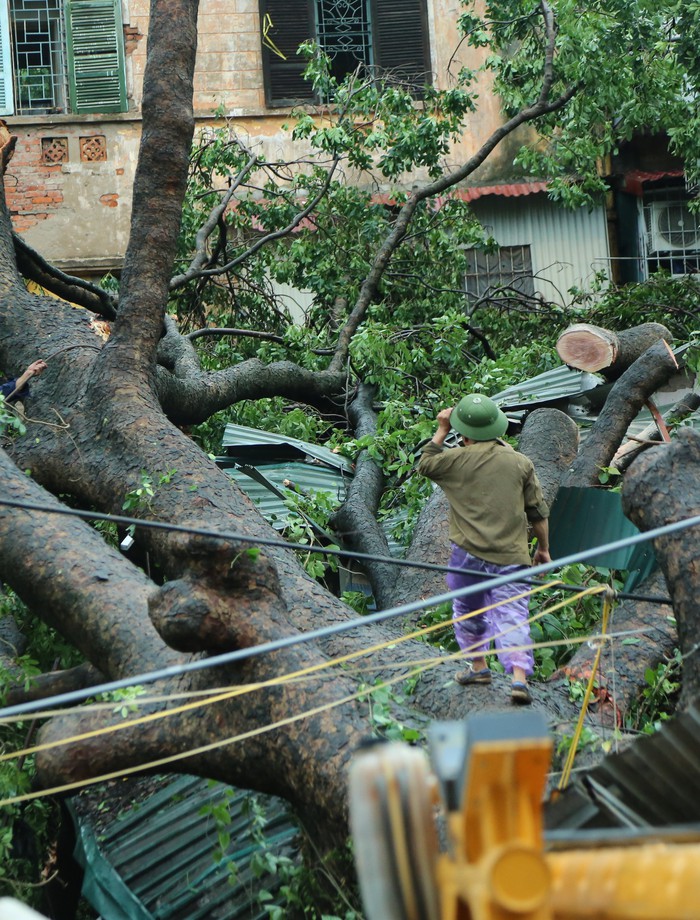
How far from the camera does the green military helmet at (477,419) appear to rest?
5.56m

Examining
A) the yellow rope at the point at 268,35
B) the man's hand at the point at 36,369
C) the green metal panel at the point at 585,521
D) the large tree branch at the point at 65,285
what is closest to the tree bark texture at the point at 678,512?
the green metal panel at the point at 585,521

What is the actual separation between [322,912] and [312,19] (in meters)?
14.0

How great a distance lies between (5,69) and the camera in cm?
1548

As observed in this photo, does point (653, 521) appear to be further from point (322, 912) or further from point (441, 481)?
point (322, 912)

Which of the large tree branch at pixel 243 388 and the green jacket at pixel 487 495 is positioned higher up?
the large tree branch at pixel 243 388

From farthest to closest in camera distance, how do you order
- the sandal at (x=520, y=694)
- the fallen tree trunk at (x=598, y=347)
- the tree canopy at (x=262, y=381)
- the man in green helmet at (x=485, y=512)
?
1. the fallen tree trunk at (x=598, y=347)
2. the man in green helmet at (x=485, y=512)
3. the sandal at (x=520, y=694)
4. the tree canopy at (x=262, y=381)

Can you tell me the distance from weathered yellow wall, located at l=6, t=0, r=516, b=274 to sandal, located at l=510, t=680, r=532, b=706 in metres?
11.9

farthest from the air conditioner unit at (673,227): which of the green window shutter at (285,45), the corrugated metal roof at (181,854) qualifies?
the corrugated metal roof at (181,854)

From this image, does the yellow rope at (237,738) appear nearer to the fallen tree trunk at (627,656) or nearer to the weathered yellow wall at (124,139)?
the fallen tree trunk at (627,656)

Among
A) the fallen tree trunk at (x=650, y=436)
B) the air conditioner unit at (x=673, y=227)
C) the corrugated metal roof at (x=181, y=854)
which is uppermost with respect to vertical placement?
the air conditioner unit at (x=673, y=227)

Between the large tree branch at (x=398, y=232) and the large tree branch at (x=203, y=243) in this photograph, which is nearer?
the large tree branch at (x=203, y=243)

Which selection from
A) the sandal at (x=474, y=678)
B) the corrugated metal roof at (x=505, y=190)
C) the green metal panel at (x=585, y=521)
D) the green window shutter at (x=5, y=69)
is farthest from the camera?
the corrugated metal roof at (x=505, y=190)

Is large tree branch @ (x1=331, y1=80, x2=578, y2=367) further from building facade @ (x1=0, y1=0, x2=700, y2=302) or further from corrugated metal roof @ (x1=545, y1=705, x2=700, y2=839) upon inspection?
corrugated metal roof @ (x1=545, y1=705, x2=700, y2=839)

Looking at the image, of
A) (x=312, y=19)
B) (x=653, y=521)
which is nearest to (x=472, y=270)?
(x=312, y=19)
